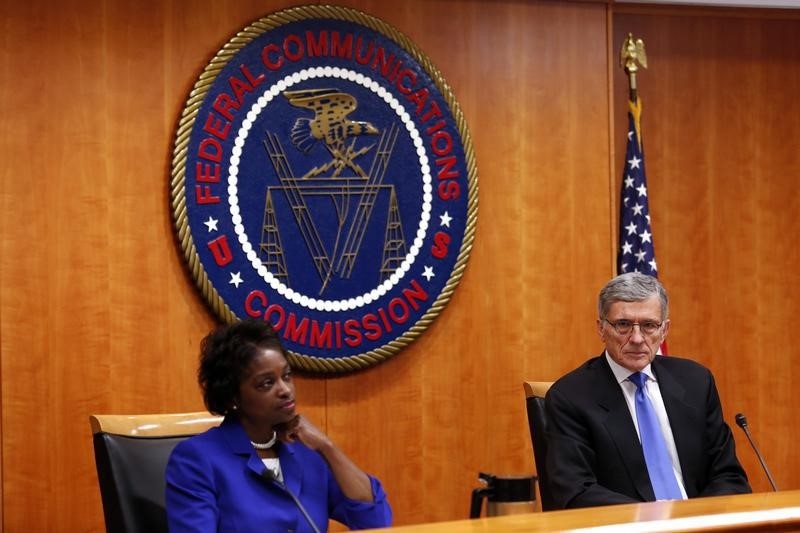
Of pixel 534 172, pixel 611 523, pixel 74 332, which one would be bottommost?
pixel 611 523

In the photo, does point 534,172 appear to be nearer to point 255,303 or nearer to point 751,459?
point 255,303

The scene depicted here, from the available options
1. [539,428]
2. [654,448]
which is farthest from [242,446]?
[654,448]

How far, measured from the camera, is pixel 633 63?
506cm

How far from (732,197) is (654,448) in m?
2.47

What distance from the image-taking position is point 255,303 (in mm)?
4414

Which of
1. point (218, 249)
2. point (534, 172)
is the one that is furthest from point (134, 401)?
point (534, 172)

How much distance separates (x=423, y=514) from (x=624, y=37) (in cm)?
233

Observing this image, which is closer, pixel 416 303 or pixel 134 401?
→ pixel 134 401

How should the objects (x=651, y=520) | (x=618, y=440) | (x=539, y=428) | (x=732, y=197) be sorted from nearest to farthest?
(x=651, y=520) → (x=618, y=440) → (x=539, y=428) → (x=732, y=197)

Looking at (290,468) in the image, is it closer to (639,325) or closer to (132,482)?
(132,482)

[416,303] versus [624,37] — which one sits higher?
[624,37]

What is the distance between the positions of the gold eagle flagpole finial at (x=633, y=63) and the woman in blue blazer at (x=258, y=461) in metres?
2.62

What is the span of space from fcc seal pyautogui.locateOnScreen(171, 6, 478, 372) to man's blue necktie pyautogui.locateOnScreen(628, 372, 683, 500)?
4.52 ft

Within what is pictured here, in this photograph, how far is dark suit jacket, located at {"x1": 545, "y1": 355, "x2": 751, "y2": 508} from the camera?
10.7ft
